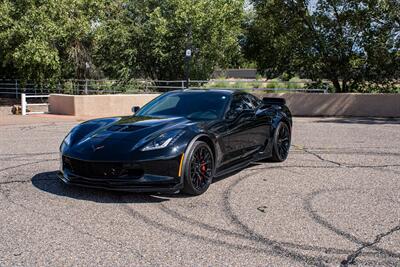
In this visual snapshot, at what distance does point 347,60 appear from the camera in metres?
20.1

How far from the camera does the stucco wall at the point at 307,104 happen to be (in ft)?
57.3

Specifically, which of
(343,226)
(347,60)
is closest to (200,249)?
(343,226)

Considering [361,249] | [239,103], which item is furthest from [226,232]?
[239,103]

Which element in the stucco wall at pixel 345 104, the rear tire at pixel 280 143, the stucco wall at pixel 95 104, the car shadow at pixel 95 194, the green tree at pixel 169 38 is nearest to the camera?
the car shadow at pixel 95 194

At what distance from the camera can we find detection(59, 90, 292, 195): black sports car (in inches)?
207

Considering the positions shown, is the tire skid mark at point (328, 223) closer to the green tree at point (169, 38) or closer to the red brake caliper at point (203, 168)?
the red brake caliper at point (203, 168)

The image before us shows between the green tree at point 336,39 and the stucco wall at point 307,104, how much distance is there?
2591mm

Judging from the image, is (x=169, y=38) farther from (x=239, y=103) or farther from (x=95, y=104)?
(x=239, y=103)

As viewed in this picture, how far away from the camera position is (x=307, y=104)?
18.4m

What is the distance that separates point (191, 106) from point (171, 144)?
1.38 meters

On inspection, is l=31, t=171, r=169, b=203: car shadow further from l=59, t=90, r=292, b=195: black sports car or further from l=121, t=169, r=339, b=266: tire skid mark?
l=121, t=169, r=339, b=266: tire skid mark

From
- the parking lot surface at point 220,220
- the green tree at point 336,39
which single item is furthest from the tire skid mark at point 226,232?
the green tree at point 336,39

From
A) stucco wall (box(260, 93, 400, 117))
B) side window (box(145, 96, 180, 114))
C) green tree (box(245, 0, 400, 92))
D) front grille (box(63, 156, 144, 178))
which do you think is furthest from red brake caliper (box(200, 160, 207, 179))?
green tree (box(245, 0, 400, 92))

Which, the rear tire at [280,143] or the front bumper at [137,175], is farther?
the rear tire at [280,143]
